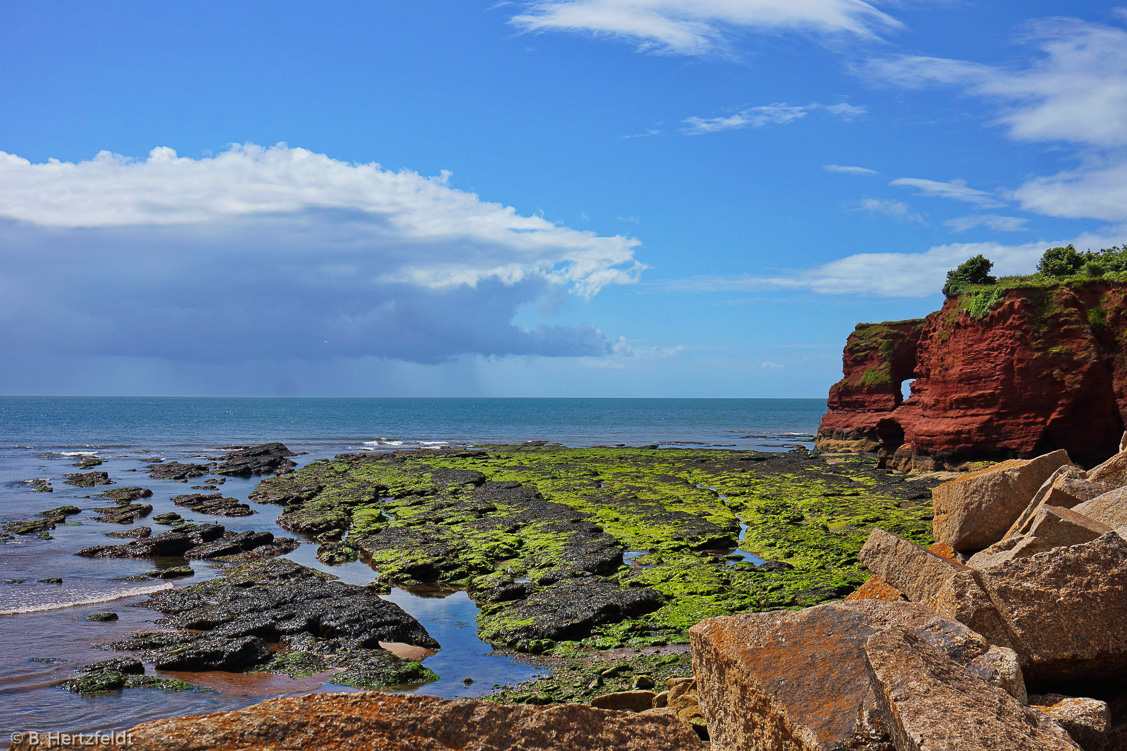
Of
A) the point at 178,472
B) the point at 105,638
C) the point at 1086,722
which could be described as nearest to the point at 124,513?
the point at 178,472

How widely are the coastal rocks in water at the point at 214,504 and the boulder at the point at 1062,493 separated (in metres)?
28.3

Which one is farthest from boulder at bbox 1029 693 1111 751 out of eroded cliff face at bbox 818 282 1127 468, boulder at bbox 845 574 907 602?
eroded cliff face at bbox 818 282 1127 468

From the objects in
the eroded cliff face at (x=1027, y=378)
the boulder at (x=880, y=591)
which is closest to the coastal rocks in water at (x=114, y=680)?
the boulder at (x=880, y=591)

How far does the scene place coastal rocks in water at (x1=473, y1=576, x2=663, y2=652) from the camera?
1274cm

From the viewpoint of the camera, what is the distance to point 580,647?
1227cm

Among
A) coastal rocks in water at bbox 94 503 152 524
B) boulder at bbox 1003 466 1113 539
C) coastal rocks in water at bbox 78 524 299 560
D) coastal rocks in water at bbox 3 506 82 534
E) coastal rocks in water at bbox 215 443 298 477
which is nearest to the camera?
boulder at bbox 1003 466 1113 539

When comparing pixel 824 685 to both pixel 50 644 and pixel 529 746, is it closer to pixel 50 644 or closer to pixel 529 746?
pixel 529 746

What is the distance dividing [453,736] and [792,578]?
13700 mm

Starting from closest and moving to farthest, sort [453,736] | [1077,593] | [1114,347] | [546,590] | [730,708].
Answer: [453,736], [730,708], [1077,593], [546,590], [1114,347]

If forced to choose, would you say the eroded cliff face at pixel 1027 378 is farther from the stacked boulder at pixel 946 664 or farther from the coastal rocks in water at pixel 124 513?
the coastal rocks in water at pixel 124 513

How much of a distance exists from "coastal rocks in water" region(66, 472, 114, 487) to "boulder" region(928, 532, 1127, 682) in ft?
147

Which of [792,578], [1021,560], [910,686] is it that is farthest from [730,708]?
[792,578]

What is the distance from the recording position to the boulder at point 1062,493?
11.0 m

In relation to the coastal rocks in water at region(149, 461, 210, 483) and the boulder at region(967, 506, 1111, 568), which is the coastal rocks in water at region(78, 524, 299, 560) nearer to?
the boulder at region(967, 506, 1111, 568)
